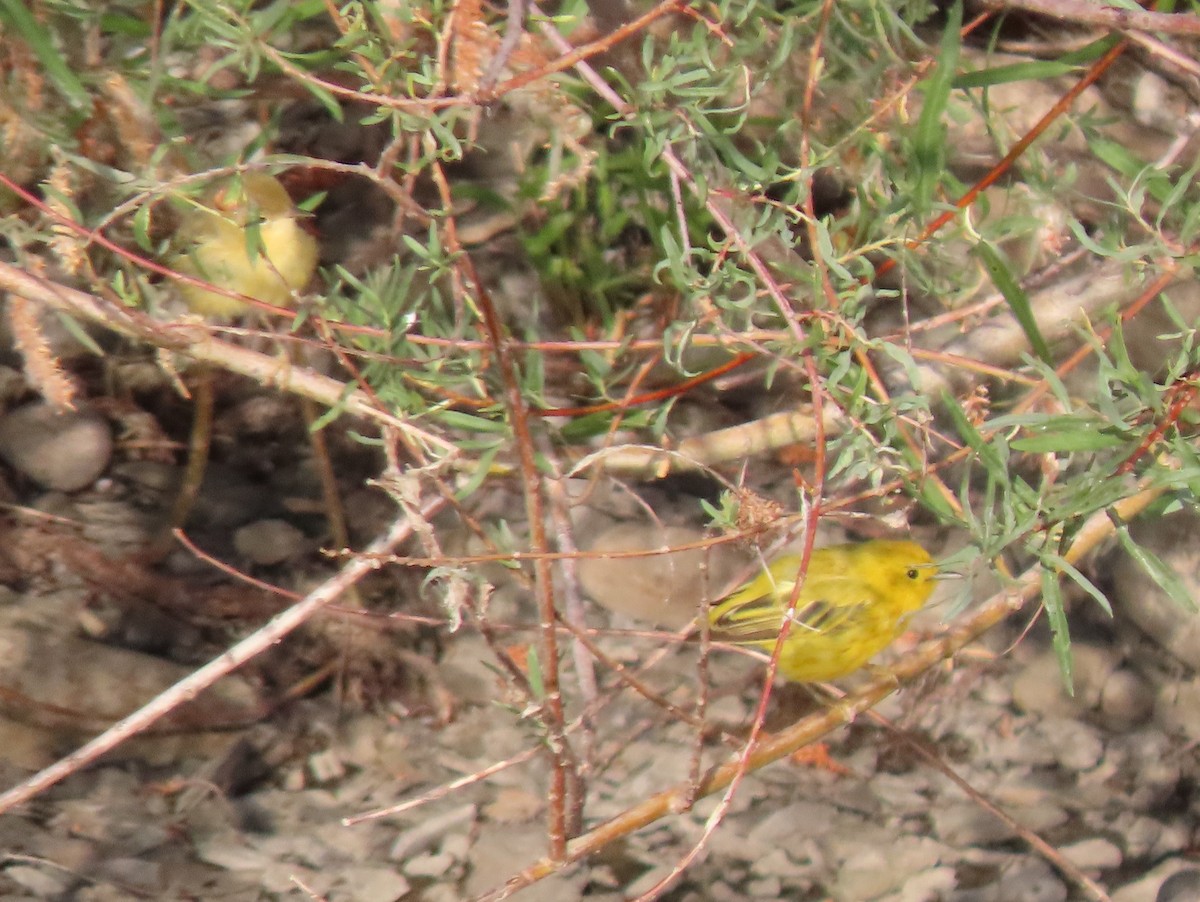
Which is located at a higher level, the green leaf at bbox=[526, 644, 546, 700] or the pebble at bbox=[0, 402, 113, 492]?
the green leaf at bbox=[526, 644, 546, 700]

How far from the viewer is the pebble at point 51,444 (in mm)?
2027

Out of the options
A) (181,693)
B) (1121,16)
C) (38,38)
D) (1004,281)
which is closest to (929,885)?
(1004,281)

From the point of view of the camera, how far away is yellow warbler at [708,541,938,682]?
5.51 feet

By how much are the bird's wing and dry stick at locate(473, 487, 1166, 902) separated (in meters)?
0.11

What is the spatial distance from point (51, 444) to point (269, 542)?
0.44 m

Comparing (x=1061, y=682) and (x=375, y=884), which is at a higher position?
(x=1061, y=682)

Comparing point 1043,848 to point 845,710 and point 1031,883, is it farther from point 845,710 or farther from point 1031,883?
point 845,710

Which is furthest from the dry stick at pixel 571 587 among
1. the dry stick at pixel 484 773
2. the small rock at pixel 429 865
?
the small rock at pixel 429 865

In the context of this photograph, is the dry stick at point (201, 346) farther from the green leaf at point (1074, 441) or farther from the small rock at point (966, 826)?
the small rock at point (966, 826)

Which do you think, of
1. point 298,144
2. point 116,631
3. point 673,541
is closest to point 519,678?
point 673,541

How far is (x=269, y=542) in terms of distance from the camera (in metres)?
2.09

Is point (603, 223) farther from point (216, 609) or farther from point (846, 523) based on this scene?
point (216, 609)

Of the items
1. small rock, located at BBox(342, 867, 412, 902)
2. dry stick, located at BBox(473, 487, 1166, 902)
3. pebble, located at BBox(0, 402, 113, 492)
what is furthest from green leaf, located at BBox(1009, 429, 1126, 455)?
pebble, located at BBox(0, 402, 113, 492)

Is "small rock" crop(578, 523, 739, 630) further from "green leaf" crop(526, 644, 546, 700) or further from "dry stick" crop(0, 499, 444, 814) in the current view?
"green leaf" crop(526, 644, 546, 700)
